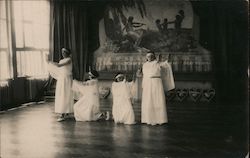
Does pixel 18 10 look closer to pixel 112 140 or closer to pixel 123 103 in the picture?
A: pixel 123 103

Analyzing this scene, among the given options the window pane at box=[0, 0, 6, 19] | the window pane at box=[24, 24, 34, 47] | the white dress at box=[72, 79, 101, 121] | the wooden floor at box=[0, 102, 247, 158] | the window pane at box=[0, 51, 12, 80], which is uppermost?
the window pane at box=[0, 0, 6, 19]

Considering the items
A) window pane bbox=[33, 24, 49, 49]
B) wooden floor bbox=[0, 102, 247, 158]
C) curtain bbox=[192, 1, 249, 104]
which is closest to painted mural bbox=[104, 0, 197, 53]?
curtain bbox=[192, 1, 249, 104]

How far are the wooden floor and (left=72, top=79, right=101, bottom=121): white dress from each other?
0.43 feet

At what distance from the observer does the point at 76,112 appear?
4.31 meters

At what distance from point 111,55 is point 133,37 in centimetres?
45

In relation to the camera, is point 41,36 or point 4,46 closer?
point 4,46

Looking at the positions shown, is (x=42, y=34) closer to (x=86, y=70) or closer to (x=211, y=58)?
(x=86, y=70)

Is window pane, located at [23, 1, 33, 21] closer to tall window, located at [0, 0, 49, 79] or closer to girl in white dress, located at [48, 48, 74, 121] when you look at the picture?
tall window, located at [0, 0, 49, 79]

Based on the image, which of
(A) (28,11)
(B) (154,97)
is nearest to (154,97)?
(B) (154,97)

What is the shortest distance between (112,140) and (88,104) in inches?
40.1

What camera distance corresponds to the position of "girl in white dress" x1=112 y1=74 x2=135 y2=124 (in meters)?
4.06

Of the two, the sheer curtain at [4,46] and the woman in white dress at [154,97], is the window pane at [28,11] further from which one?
the woman in white dress at [154,97]

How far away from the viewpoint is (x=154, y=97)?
4043mm

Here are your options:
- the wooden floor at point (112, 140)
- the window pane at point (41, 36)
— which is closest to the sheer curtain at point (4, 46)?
the window pane at point (41, 36)
